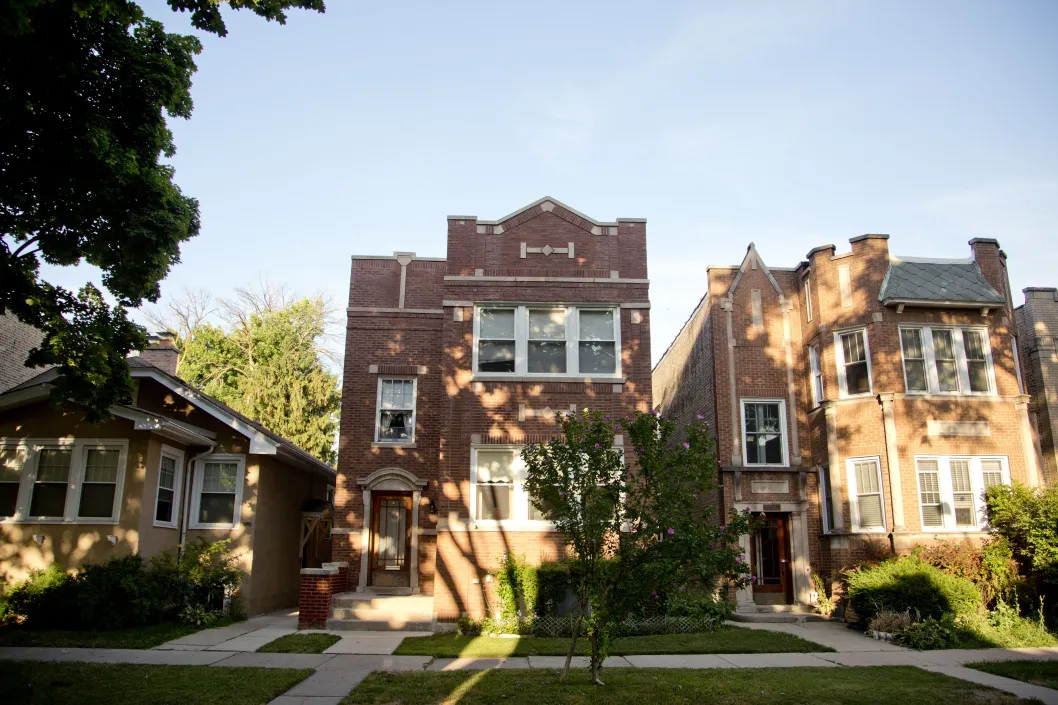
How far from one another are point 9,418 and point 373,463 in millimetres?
7536

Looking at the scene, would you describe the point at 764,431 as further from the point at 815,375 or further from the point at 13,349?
the point at 13,349

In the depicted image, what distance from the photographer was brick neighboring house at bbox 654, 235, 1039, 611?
1742 centimetres

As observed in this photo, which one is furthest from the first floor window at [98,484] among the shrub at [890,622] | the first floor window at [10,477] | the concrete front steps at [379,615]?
the shrub at [890,622]

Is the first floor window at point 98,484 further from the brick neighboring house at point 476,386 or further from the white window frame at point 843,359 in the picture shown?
the white window frame at point 843,359

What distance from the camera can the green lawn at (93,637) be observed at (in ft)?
40.5

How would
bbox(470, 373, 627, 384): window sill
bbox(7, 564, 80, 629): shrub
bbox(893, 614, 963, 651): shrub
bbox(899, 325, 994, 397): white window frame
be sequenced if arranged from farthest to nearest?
bbox(899, 325, 994, 397): white window frame, bbox(470, 373, 627, 384): window sill, bbox(7, 564, 80, 629): shrub, bbox(893, 614, 963, 651): shrub

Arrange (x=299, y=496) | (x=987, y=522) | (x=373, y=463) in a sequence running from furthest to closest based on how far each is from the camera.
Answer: (x=299, y=496), (x=373, y=463), (x=987, y=522)

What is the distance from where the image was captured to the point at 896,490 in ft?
56.2

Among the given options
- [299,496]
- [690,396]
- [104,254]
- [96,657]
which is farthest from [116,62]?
[690,396]

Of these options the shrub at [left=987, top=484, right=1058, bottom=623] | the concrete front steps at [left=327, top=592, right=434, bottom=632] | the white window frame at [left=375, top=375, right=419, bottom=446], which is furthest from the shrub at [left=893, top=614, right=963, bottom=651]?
the white window frame at [left=375, top=375, right=419, bottom=446]

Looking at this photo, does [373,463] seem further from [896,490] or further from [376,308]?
[896,490]

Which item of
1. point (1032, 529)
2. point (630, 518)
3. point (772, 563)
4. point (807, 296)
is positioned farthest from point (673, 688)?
point (807, 296)

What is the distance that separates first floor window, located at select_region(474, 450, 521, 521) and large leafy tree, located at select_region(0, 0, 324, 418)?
23.3ft

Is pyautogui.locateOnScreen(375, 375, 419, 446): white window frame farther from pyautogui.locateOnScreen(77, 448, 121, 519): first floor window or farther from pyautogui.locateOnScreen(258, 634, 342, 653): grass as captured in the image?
pyautogui.locateOnScreen(77, 448, 121, 519): first floor window
